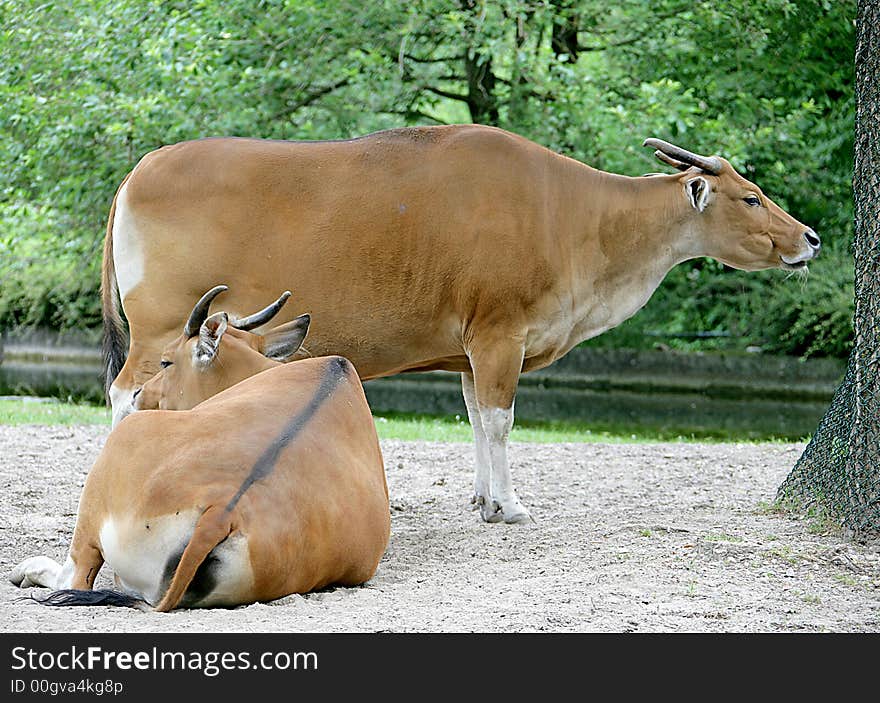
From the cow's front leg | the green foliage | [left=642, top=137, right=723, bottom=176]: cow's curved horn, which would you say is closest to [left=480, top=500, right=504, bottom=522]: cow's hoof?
the cow's front leg

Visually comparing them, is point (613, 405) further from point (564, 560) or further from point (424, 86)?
point (564, 560)

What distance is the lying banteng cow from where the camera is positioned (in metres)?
4.01

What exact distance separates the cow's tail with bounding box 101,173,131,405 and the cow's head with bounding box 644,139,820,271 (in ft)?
10.0

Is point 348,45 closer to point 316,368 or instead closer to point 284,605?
point 316,368

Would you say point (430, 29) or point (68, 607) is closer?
point (68, 607)

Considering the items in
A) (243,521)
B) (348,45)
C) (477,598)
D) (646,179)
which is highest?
(348,45)

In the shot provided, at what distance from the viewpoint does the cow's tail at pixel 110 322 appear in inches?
262

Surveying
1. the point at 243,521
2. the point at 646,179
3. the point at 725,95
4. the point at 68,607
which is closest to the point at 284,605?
the point at 243,521

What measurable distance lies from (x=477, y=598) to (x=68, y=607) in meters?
1.46

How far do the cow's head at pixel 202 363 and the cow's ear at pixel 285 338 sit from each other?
0.32 feet

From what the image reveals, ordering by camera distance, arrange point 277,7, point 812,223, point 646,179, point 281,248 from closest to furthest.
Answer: point 281,248 < point 646,179 < point 277,7 < point 812,223

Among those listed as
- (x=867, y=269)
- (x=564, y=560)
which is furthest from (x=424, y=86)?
(x=564, y=560)

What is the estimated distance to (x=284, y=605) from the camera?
4.12m

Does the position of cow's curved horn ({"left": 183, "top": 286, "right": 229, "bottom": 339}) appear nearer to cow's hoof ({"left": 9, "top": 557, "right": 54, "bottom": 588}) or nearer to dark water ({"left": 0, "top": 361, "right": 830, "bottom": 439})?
cow's hoof ({"left": 9, "top": 557, "right": 54, "bottom": 588})
